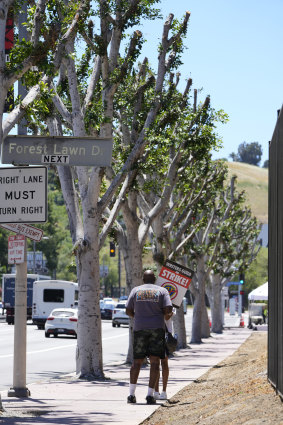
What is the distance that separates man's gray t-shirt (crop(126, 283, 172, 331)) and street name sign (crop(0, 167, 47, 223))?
173 cm

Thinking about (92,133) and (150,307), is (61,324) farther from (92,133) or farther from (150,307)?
(150,307)

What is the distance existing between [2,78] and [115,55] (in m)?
9.47

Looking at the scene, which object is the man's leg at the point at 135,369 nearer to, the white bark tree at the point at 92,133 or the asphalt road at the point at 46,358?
the asphalt road at the point at 46,358

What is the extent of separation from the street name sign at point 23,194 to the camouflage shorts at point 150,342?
2.11 meters

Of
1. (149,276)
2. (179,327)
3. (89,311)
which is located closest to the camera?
(149,276)

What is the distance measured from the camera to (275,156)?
464 inches

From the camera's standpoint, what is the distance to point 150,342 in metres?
12.1

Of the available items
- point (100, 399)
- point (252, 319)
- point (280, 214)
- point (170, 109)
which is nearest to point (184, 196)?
point (170, 109)

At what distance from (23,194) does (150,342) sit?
102 inches

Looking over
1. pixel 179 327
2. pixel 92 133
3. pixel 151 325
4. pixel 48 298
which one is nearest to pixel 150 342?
pixel 151 325

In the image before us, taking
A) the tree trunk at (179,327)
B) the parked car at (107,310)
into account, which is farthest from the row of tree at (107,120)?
the parked car at (107,310)

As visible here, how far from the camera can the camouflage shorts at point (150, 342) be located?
12.1 meters

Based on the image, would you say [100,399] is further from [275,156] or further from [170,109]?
[170,109]

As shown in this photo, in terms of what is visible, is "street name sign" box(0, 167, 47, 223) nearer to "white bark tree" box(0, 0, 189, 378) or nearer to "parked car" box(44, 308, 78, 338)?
"white bark tree" box(0, 0, 189, 378)
